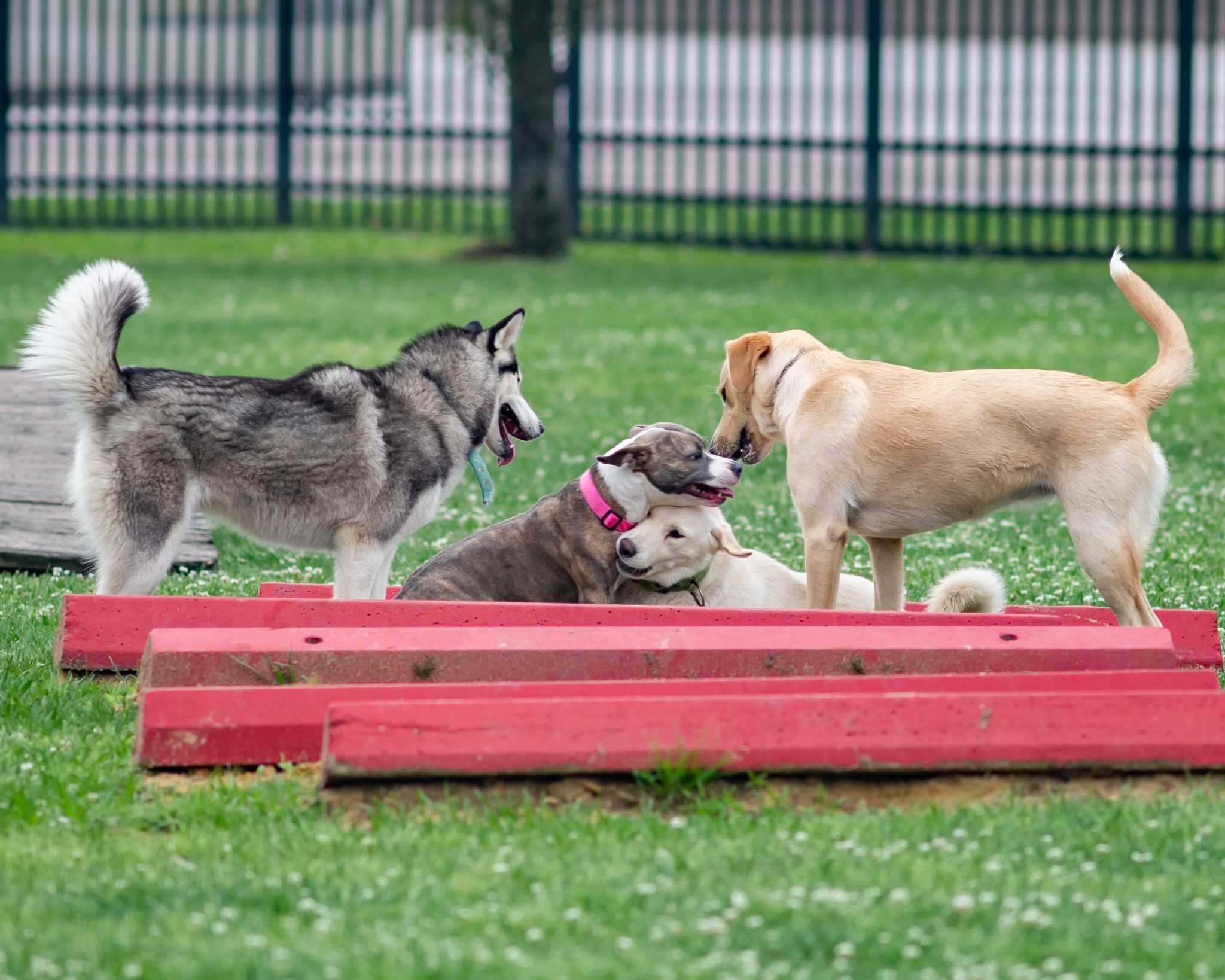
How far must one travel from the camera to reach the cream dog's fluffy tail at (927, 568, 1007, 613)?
21.2 ft

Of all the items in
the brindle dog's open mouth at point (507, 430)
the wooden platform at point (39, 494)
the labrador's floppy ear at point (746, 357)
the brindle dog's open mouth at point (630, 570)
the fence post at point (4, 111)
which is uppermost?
the fence post at point (4, 111)

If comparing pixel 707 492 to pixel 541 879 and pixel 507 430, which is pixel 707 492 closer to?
pixel 507 430

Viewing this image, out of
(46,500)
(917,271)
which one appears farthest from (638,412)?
(917,271)

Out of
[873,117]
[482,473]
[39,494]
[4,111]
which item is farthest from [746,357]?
[4,111]

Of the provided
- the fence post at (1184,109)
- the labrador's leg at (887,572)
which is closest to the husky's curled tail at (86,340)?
the labrador's leg at (887,572)

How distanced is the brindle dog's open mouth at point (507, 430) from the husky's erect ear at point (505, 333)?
0.26 meters

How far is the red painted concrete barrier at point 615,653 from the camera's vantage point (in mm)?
5215

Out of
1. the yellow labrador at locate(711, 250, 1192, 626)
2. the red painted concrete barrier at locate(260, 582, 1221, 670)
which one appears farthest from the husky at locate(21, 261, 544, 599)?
the yellow labrador at locate(711, 250, 1192, 626)

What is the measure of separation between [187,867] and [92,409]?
8.30 feet

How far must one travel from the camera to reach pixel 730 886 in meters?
4.08

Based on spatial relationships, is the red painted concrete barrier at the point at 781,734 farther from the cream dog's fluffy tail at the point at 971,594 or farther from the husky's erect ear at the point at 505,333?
the husky's erect ear at the point at 505,333

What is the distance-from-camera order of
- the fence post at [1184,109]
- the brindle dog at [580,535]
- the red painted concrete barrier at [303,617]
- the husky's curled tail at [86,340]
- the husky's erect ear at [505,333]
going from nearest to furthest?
the red painted concrete barrier at [303,617] → the husky's curled tail at [86,340] → the brindle dog at [580,535] → the husky's erect ear at [505,333] → the fence post at [1184,109]

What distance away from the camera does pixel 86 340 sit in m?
6.23

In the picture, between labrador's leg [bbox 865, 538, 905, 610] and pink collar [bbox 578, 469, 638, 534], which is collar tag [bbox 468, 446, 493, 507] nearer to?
pink collar [bbox 578, 469, 638, 534]
